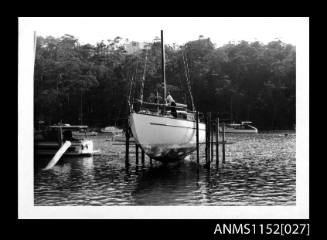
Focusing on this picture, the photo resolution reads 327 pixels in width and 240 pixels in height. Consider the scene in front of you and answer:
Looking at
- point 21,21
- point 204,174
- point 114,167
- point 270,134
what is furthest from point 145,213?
point 270,134

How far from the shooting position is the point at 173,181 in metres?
21.5

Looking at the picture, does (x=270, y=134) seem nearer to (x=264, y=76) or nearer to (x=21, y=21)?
(x=264, y=76)

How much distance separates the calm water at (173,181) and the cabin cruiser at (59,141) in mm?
723

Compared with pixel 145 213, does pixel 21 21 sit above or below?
above

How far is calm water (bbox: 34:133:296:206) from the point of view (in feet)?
56.4

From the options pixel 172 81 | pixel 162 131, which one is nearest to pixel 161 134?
pixel 162 131

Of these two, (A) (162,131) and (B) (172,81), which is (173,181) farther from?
(B) (172,81)

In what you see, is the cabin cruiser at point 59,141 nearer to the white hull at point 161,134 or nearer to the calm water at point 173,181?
the calm water at point 173,181

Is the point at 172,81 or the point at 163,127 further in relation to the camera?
the point at 172,81

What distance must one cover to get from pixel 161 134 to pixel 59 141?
5365 millimetres

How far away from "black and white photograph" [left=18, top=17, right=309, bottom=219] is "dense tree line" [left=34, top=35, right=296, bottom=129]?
11 centimetres

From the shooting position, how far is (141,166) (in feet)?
85.8

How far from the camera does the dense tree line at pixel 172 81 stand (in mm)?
25484

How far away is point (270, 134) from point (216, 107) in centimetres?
600
